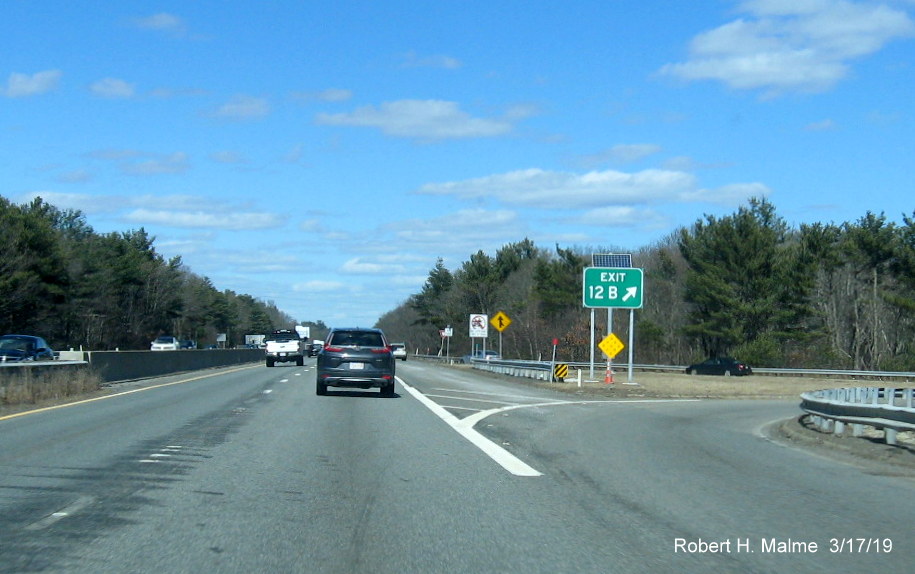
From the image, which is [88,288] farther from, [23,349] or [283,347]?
[23,349]

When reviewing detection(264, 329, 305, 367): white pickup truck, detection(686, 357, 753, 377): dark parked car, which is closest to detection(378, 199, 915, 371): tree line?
detection(686, 357, 753, 377): dark parked car

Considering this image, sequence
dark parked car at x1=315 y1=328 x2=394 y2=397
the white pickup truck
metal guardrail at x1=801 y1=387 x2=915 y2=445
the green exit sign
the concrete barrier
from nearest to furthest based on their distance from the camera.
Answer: metal guardrail at x1=801 y1=387 x2=915 y2=445
dark parked car at x1=315 y1=328 x2=394 y2=397
the concrete barrier
the green exit sign
the white pickup truck

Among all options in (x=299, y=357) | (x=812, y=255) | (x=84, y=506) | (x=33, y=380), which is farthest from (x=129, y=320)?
(x=84, y=506)

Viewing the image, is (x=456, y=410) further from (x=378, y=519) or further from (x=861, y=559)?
(x=861, y=559)

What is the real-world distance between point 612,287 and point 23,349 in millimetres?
21532

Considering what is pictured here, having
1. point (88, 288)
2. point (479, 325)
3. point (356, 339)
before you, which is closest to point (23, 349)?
point (356, 339)

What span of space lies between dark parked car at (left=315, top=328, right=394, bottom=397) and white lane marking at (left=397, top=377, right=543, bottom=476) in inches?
93.4

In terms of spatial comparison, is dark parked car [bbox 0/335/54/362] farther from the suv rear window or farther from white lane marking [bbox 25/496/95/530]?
white lane marking [bbox 25/496/95/530]

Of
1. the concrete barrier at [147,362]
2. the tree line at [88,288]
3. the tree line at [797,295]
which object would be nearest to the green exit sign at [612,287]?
the concrete barrier at [147,362]

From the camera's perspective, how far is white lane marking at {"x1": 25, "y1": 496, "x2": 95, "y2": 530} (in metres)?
8.16

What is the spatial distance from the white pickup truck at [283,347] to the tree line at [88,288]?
18.5 metres

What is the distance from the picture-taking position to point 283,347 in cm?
5912

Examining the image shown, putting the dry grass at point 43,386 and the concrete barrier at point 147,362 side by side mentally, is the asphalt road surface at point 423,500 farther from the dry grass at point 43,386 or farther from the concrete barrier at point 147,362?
the concrete barrier at point 147,362

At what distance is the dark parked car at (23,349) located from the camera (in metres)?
33.1
